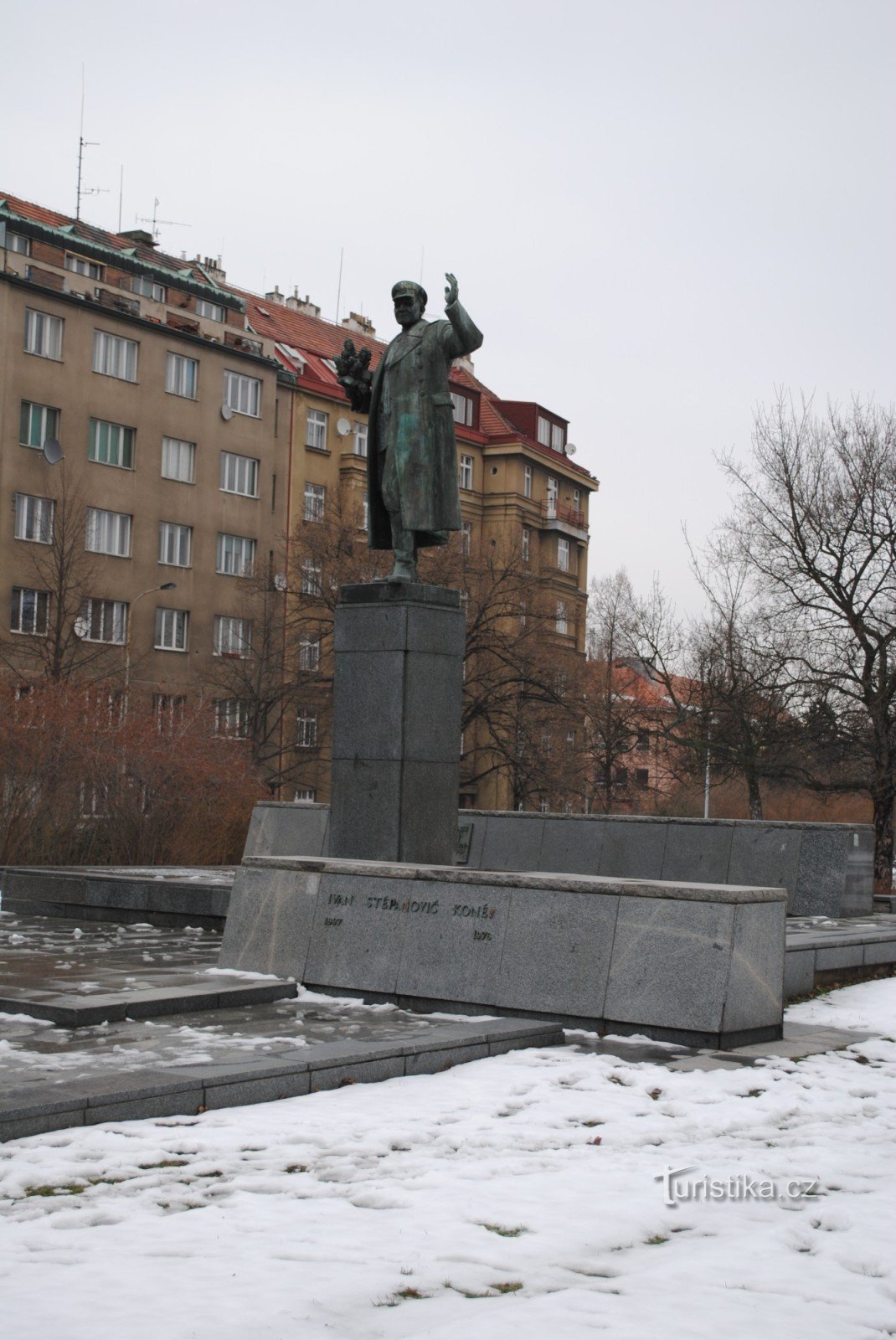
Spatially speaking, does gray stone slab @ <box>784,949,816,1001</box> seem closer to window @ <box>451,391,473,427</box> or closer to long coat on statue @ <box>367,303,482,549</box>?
long coat on statue @ <box>367,303,482,549</box>

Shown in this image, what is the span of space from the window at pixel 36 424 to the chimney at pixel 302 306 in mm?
21190

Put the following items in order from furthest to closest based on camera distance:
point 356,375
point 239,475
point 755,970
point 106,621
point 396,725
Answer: point 239,475 < point 106,621 < point 356,375 < point 396,725 < point 755,970

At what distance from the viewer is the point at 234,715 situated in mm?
47438

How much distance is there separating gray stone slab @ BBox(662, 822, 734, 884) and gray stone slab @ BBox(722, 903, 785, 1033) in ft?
27.7

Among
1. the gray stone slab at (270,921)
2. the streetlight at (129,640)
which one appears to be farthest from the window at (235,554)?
the gray stone slab at (270,921)

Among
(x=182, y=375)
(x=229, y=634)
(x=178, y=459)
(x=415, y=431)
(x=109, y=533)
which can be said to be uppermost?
(x=182, y=375)

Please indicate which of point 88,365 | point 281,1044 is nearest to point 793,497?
point 88,365

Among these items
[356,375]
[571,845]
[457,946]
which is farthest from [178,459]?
[457,946]

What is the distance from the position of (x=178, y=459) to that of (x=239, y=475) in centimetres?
275

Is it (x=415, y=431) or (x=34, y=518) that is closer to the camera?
(x=415, y=431)

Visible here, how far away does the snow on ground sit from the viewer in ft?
14.9

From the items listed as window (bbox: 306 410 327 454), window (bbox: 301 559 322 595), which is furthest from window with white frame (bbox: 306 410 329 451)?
window (bbox: 301 559 322 595)

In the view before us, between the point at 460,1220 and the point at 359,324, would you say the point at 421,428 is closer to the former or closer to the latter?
the point at 460,1220

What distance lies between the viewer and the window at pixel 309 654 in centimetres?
4341
